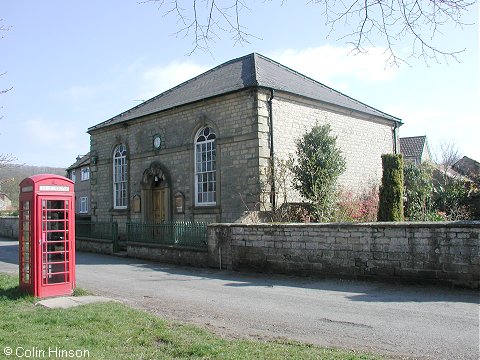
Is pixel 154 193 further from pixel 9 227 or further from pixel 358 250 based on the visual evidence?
pixel 9 227

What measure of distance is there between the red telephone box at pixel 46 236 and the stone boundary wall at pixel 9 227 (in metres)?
23.7

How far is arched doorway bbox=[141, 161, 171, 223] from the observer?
2098cm

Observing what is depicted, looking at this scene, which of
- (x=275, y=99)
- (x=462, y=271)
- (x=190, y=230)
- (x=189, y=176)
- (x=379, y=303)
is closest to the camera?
(x=379, y=303)

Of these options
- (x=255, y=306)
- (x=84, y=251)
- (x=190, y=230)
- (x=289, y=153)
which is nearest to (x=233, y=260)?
(x=190, y=230)

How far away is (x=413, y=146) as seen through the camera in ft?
143

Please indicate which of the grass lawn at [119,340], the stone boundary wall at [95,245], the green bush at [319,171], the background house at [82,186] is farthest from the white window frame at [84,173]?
the grass lawn at [119,340]

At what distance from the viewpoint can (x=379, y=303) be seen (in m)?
8.58

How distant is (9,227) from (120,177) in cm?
1379

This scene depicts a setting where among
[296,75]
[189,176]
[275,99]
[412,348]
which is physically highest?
[296,75]

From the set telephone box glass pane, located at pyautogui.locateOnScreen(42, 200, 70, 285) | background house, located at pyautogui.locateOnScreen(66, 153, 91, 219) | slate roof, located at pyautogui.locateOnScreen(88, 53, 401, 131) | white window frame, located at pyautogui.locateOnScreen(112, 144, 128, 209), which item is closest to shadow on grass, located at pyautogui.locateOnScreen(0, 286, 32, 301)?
telephone box glass pane, located at pyautogui.locateOnScreen(42, 200, 70, 285)

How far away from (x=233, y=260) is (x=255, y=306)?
4.91 metres

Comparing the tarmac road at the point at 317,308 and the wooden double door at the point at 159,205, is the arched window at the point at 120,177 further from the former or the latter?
the tarmac road at the point at 317,308

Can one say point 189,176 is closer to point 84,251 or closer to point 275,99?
point 275,99

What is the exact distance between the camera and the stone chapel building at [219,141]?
681 inches
